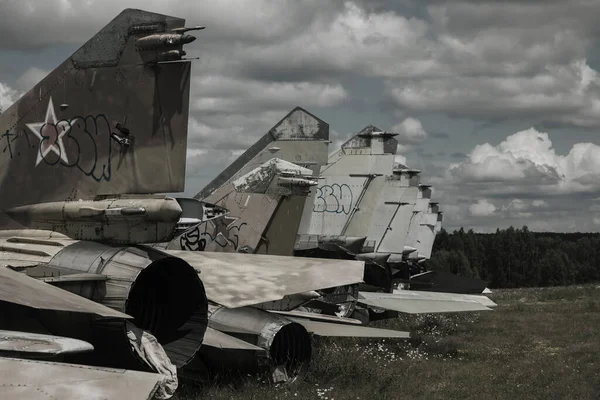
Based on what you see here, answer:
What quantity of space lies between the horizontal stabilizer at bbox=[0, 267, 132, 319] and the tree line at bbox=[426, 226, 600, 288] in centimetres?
7968

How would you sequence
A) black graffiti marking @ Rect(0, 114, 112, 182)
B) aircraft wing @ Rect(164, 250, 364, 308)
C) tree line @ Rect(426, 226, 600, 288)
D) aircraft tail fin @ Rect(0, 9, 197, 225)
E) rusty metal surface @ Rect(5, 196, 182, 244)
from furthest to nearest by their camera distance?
tree line @ Rect(426, 226, 600, 288)
aircraft wing @ Rect(164, 250, 364, 308)
black graffiti marking @ Rect(0, 114, 112, 182)
aircraft tail fin @ Rect(0, 9, 197, 225)
rusty metal surface @ Rect(5, 196, 182, 244)

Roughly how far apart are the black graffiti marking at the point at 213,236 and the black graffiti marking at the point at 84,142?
3851mm

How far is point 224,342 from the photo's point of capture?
9117 millimetres

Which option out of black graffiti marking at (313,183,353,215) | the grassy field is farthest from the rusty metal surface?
black graffiti marking at (313,183,353,215)

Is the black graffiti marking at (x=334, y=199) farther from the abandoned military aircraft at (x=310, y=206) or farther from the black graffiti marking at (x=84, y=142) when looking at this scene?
the black graffiti marking at (x=84, y=142)

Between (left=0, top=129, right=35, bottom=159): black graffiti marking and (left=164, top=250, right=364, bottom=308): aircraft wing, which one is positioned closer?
(left=164, top=250, right=364, bottom=308): aircraft wing

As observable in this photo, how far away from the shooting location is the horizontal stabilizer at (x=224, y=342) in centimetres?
900

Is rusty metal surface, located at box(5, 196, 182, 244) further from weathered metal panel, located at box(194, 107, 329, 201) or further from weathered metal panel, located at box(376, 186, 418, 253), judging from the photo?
weathered metal panel, located at box(376, 186, 418, 253)

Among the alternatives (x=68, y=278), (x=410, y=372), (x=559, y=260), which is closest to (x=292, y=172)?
(x=410, y=372)

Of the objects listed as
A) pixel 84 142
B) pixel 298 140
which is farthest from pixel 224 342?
pixel 298 140

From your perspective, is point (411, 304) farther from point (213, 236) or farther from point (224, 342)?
point (224, 342)

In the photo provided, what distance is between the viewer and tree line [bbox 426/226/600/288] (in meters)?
90.8

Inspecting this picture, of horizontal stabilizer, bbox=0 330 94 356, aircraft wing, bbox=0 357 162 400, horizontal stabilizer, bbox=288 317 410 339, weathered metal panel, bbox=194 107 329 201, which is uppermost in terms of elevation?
weathered metal panel, bbox=194 107 329 201

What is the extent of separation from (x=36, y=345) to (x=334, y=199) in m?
17.0
